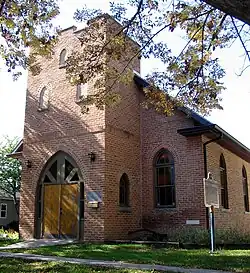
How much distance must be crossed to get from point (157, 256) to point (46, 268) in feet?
10.2

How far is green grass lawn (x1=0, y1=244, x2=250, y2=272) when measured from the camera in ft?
29.4

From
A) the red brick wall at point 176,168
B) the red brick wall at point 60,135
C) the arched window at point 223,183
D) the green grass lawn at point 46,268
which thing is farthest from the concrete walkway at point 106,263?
the arched window at point 223,183

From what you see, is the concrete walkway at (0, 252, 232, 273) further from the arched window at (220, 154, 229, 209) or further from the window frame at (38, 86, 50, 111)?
the arched window at (220, 154, 229, 209)

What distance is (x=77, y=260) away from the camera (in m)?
9.75

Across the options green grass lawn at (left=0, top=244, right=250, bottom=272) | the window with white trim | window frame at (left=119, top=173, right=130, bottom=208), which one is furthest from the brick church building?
the window with white trim

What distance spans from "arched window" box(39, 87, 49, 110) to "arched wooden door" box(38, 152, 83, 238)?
2.43 meters

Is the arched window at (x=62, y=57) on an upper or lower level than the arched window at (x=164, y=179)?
upper

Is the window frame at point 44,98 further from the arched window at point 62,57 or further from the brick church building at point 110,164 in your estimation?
the arched window at point 62,57

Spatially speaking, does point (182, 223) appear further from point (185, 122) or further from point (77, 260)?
point (77, 260)

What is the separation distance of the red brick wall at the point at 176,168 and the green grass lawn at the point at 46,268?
23.5 ft

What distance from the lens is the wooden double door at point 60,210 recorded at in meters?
15.4

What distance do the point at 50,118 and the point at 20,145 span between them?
11.9 feet

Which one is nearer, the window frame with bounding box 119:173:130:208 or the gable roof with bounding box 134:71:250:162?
the gable roof with bounding box 134:71:250:162

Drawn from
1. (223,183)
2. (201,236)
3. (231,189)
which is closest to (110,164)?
(201,236)
